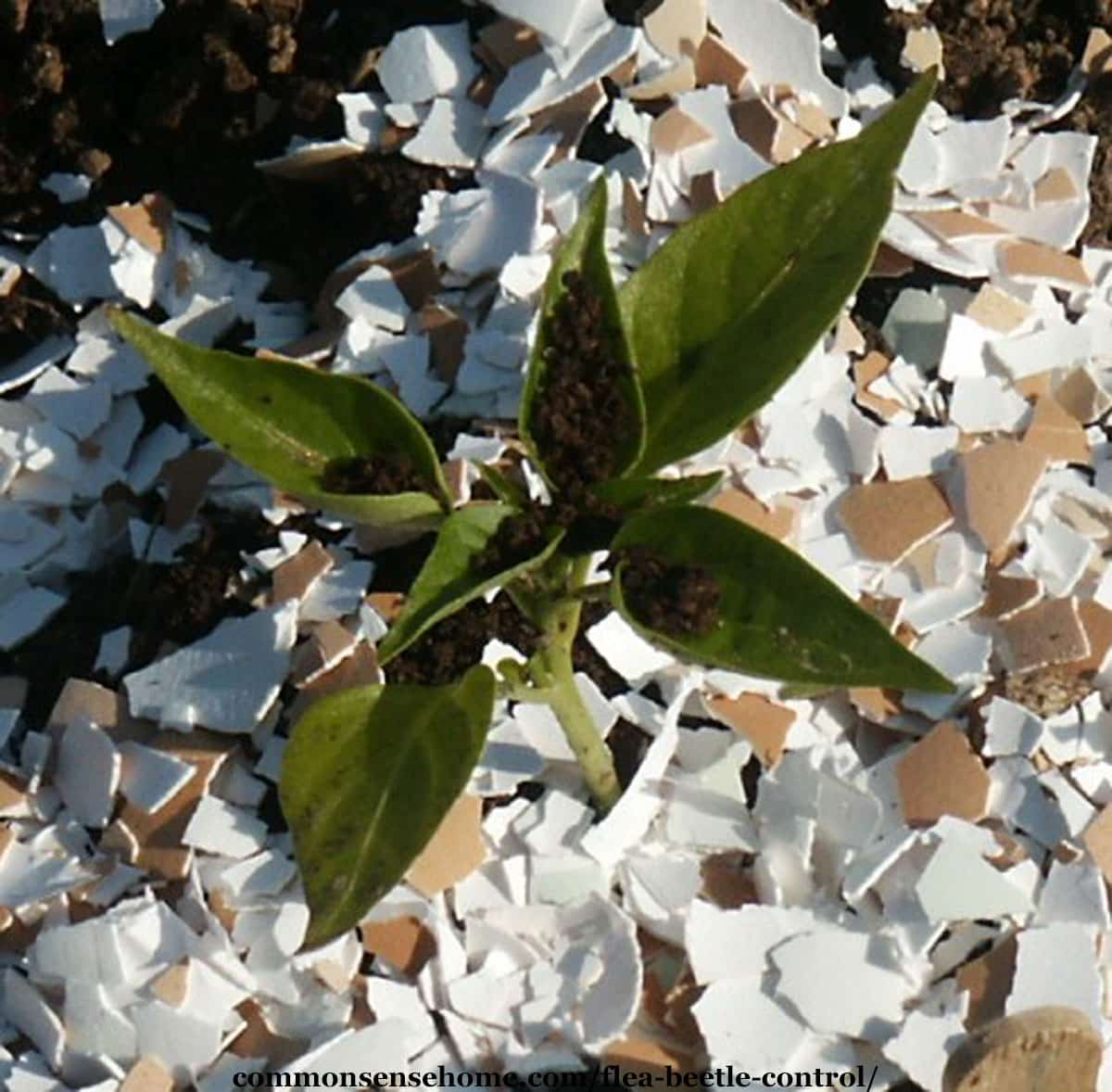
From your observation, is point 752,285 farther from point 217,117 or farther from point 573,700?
point 217,117

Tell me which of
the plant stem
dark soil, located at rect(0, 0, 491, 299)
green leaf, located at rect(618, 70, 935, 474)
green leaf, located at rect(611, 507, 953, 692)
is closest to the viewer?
green leaf, located at rect(611, 507, 953, 692)

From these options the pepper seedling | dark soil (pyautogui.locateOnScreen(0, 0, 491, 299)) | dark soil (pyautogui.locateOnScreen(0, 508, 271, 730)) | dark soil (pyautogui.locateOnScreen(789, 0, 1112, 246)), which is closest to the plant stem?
the pepper seedling

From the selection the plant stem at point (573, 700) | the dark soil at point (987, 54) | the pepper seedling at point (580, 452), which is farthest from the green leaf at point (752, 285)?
the dark soil at point (987, 54)

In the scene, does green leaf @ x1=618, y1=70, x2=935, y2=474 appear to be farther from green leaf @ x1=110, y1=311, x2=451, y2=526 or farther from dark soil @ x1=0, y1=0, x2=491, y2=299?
dark soil @ x1=0, y1=0, x2=491, y2=299

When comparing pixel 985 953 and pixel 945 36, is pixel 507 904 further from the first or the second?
pixel 945 36

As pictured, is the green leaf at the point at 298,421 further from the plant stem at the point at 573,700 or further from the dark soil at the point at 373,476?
the plant stem at the point at 573,700
